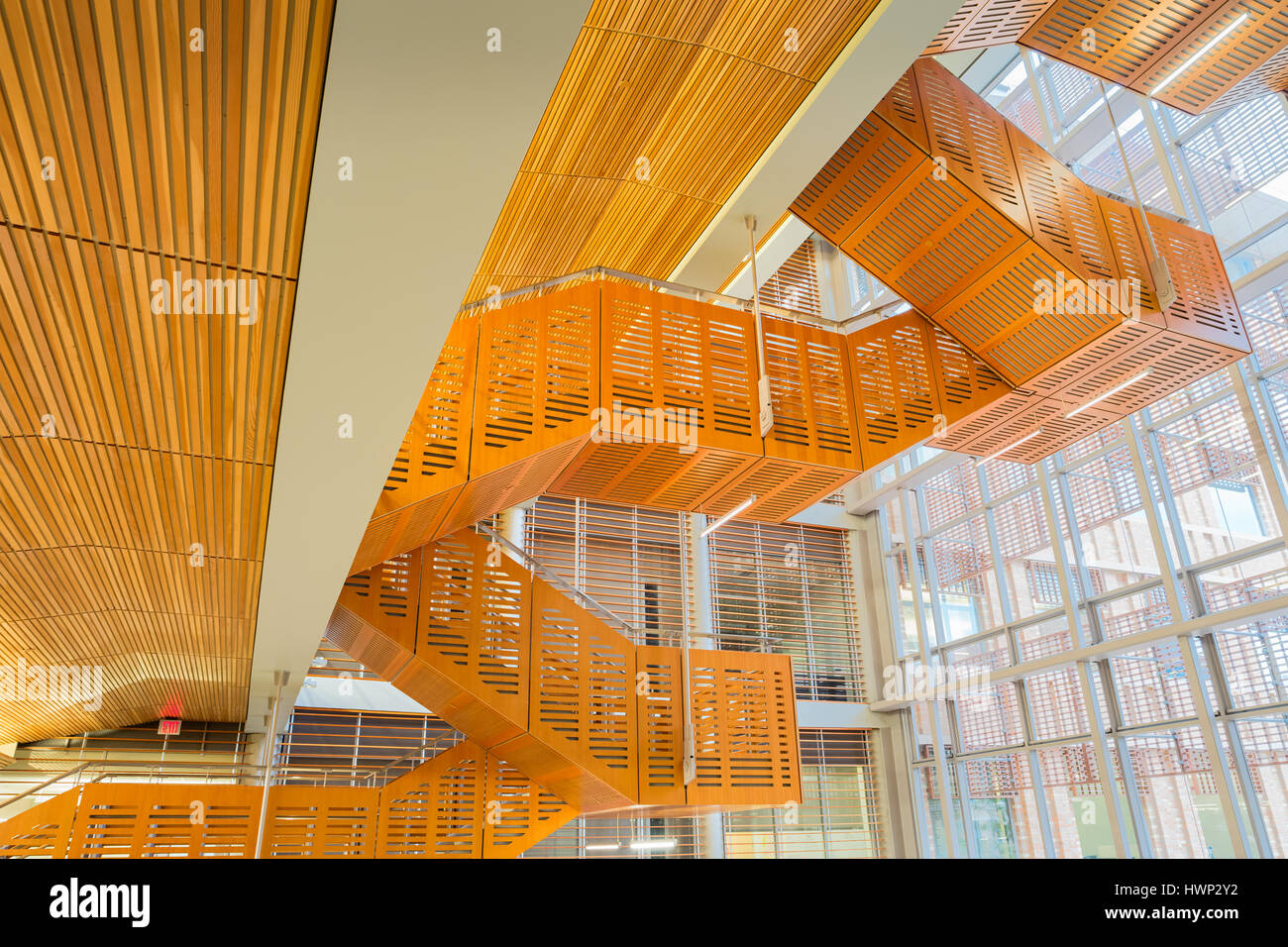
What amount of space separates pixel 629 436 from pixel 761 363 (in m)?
1.43

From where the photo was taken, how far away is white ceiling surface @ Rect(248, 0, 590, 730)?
2.40 metres

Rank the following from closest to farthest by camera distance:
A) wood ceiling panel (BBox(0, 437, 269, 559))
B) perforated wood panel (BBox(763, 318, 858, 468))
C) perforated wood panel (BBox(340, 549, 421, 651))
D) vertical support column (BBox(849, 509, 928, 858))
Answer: wood ceiling panel (BBox(0, 437, 269, 559)) < perforated wood panel (BBox(763, 318, 858, 468)) < perforated wood panel (BBox(340, 549, 421, 651)) < vertical support column (BBox(849, 509, 928, 858))

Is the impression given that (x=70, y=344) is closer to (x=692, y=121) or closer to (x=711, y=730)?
(x=692, y=121)

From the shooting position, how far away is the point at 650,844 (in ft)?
44.6

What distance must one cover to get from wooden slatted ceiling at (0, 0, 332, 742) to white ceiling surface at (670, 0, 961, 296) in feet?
14.6

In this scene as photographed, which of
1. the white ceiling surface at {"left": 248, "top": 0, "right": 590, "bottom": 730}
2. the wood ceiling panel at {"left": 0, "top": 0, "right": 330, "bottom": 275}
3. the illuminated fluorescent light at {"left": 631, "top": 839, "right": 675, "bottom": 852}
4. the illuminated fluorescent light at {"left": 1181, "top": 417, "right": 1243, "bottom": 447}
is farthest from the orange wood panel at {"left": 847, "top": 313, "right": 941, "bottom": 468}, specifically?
the illuminated fluorescent light at {"left": 631, "top": 839, "right": 675, "bottom": 852}

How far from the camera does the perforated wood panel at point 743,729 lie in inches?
380

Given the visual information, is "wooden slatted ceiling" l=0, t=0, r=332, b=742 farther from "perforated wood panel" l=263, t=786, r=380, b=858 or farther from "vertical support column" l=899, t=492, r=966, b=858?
"vertical support column" l=899, t=492, r=966, b=858

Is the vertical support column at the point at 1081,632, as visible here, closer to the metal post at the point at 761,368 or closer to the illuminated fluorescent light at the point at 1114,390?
the illuminated fluorescent light at the point at 1114,390

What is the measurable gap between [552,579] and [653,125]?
469cm

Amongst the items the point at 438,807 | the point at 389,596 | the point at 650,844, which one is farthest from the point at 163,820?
the point at 650,844

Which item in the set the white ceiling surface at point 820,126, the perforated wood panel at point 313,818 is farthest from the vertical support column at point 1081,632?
the perforated wood panel at point 313,818

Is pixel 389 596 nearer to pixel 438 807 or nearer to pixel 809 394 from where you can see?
pixel 438 807
